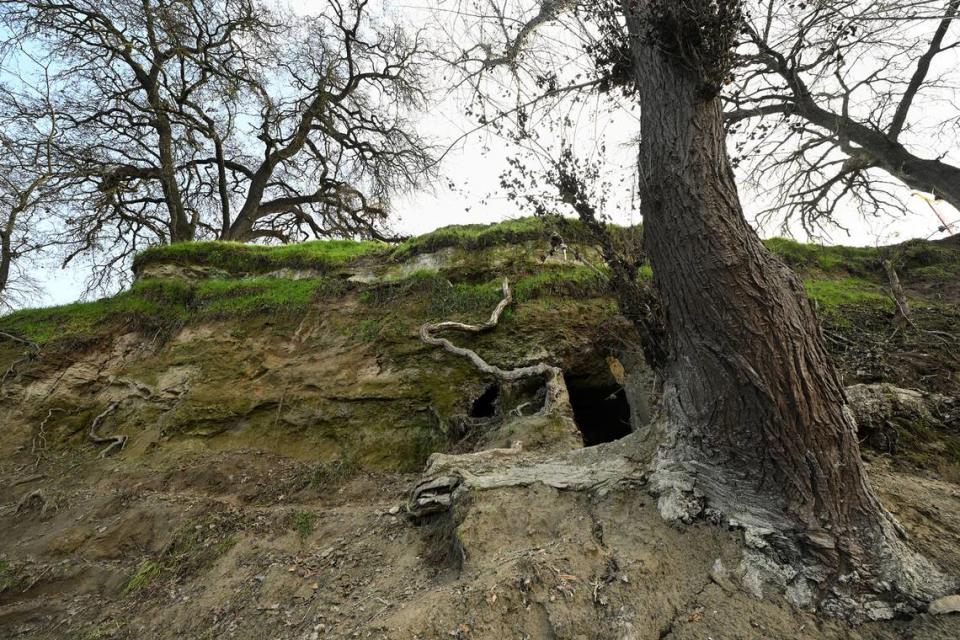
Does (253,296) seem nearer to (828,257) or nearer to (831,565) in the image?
(831,565)

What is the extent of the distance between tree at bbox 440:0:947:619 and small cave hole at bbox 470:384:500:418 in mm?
2919

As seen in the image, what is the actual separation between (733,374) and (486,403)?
3.88 m

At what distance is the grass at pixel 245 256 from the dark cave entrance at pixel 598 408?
4969 mm

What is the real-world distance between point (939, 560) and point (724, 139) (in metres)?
2.69

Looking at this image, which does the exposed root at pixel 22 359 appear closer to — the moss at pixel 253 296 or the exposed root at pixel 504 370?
the moss at pixel 253 296

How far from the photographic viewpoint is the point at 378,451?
525 cm

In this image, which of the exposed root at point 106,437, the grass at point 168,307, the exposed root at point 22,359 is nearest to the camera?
the exposed root at point 106,437

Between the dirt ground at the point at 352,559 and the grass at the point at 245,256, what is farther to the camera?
the grass at the point at 245,256

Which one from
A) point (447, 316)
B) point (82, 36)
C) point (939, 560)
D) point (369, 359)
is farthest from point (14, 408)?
point (939, 560)

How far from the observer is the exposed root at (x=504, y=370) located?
4.83 metres

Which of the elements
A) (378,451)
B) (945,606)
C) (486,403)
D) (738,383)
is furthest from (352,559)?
(945,606)

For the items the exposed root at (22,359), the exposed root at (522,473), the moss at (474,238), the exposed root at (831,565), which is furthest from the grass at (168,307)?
the exposed root at (831,565)

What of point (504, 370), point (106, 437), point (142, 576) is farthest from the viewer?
point (106, 437)

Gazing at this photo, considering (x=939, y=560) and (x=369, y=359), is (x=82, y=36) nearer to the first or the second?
(x=369, y=359)
